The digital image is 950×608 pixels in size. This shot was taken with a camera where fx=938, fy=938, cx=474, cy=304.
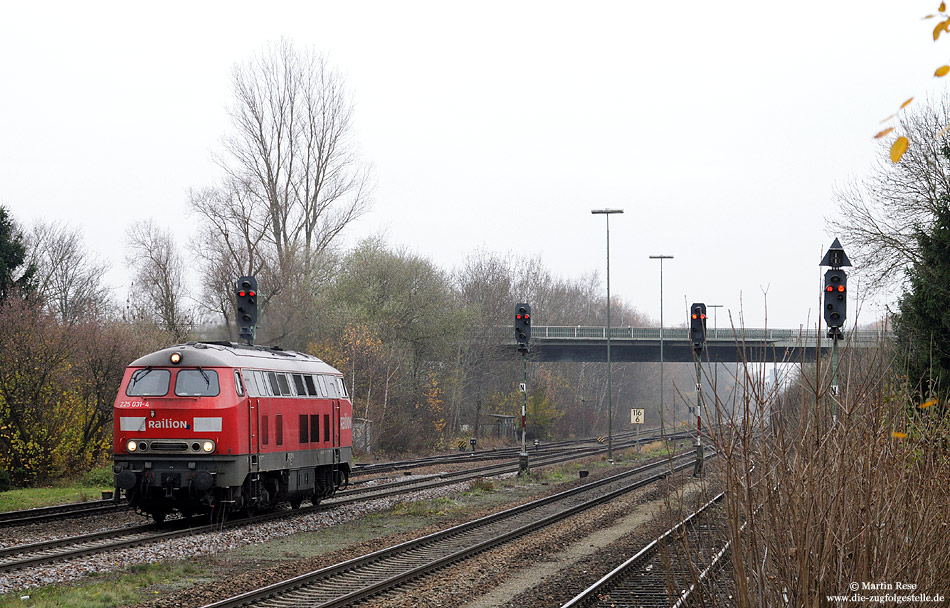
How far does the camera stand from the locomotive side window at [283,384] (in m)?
19.1

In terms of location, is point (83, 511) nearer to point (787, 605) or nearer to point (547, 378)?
point (787, 605)

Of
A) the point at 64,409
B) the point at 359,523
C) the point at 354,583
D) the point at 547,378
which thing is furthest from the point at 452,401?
the point at 354,583

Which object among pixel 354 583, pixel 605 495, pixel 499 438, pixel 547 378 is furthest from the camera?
pixel 547 378

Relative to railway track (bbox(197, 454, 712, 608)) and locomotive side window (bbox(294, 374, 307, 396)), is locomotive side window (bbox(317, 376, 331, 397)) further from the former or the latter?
railway track (bbox(197, 454, 712, 608))

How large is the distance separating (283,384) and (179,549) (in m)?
5.21

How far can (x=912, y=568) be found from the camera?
614 cm

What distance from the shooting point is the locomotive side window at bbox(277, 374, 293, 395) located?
1911 centimetres

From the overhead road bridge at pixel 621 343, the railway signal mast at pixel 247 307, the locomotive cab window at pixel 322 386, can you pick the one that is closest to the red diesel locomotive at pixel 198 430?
the locomotive cab window at pixel 322 386

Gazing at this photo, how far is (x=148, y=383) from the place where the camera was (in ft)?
56.3

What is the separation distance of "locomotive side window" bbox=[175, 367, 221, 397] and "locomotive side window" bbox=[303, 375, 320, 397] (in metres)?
3.64

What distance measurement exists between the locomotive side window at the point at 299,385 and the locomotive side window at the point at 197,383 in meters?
3.08

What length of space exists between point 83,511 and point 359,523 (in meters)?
5.48

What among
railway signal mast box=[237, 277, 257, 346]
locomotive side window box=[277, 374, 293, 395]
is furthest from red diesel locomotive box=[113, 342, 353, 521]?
railway signal mast box=[237, 277, 257, 346]

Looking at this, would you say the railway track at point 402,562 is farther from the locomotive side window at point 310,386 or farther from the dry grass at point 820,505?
the locomotive side window at point 310,386
